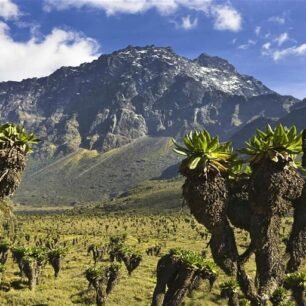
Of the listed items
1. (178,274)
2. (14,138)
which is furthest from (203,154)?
(14,138)

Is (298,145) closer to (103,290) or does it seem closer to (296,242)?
(296,242)

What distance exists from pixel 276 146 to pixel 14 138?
348 inches

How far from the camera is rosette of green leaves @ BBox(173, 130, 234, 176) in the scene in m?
Answer: 13.4

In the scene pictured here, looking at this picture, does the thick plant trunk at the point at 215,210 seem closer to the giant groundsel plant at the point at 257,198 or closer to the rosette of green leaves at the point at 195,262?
the giant groundsel plant at the point at 257,198

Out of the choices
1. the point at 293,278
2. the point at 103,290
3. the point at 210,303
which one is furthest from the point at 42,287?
the point at 293,278

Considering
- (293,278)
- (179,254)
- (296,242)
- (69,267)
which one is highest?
(296,242)

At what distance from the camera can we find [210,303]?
3491 cm

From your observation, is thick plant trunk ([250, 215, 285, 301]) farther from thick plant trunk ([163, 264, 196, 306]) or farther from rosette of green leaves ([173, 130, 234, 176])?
thick plant trunk ([163, 264, 196, 306])

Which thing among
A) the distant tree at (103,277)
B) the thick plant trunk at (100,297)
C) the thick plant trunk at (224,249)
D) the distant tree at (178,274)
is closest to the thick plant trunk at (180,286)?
the distant tree at (178,274)

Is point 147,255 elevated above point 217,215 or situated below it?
below

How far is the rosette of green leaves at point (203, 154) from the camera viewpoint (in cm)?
1338

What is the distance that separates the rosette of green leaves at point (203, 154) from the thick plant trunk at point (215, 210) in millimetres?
283

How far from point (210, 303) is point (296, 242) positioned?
74.2 ft

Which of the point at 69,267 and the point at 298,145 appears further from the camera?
the point at 69,267
